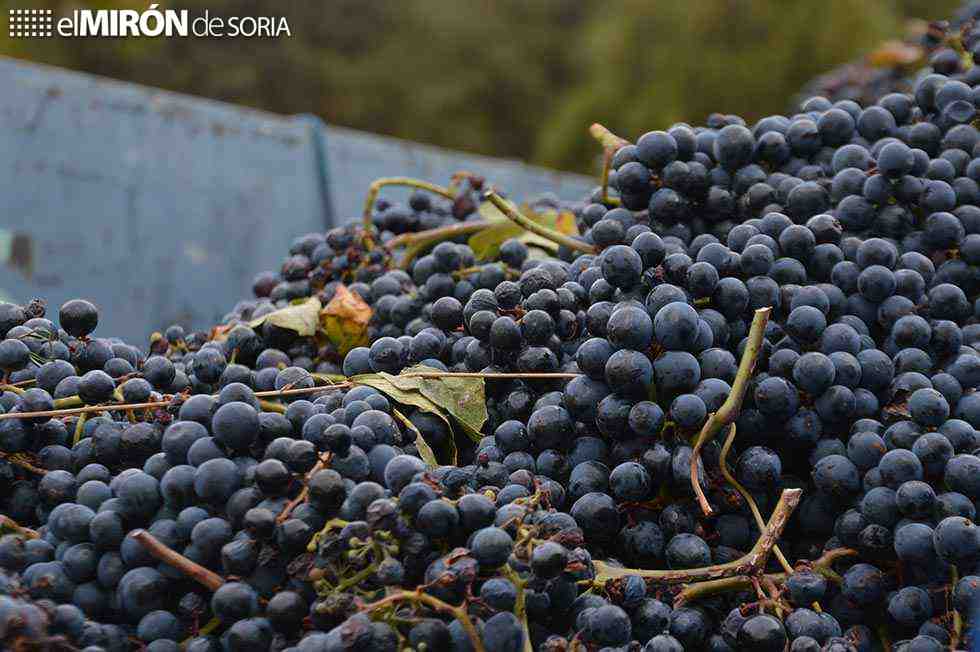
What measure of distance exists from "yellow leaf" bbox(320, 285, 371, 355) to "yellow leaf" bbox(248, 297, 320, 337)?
0.05ft

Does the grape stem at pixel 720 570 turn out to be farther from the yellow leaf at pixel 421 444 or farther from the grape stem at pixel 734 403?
the yellow leaf at pixel 421 444

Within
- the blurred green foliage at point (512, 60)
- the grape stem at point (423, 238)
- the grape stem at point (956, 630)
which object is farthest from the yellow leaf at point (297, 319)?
the blurred green foliage at point (512, 60)

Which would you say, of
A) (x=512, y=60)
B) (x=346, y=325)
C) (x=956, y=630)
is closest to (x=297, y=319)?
(x=346, y=325)

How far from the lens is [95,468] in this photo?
84 centimetres

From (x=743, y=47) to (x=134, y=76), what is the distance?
5.32m

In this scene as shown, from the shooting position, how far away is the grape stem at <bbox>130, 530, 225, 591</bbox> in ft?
2.41

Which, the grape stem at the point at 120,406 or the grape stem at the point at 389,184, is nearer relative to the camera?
the grape stem at the point at 120,406

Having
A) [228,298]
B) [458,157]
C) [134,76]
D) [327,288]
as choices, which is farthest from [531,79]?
[327,288]

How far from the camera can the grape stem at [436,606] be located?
0.69 m

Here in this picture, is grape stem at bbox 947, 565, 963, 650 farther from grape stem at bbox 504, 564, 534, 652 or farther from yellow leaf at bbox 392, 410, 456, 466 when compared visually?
yellow leaf at bbox 392, 410, 456, 466

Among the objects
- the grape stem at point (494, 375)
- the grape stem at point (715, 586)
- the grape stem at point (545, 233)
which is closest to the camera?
the grape stem at point (715, 586)

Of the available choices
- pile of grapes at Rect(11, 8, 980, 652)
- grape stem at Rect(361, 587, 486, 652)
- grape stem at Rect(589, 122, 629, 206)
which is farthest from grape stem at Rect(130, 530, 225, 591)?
grape stem at Rect(589, 122, 629, 206)

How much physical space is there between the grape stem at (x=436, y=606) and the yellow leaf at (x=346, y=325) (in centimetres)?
49

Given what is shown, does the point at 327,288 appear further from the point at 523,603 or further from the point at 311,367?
the point at 523,603
